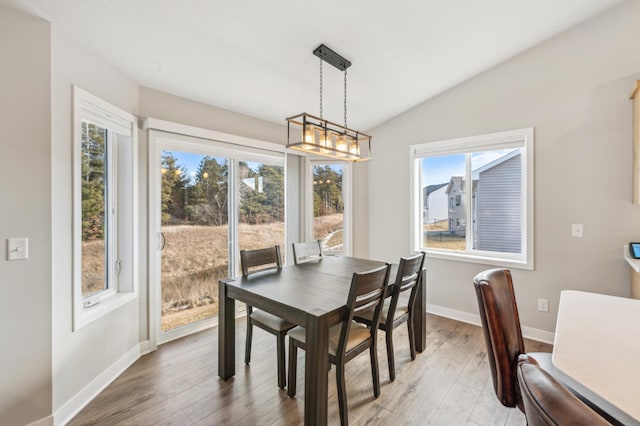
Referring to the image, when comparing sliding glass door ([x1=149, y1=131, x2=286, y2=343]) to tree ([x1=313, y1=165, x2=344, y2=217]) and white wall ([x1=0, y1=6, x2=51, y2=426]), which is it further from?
white wall ([x1=0, y1=6, x2=51, y2=426])

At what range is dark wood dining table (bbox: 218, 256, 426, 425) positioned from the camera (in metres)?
1.58

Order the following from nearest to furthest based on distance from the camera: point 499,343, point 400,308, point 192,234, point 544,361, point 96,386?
1. point 499,343
2. point 544,361
3. point 96,386
4. point 400,308
5. point 192,234

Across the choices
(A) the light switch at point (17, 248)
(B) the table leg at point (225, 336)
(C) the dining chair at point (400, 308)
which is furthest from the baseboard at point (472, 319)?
(A) the light switch at point (17, 248)

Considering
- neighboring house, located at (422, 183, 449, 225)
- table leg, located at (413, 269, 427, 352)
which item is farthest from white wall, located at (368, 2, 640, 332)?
table leg, located at (413, 269, 427, 352)

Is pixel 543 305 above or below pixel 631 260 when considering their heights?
below

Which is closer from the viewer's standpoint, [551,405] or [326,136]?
[551,405]

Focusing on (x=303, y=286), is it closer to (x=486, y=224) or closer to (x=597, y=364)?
(x=597, y=364)

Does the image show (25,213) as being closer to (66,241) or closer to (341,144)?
(66,241)

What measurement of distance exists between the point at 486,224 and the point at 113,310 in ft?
12.7

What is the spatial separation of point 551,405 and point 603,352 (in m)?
0.73

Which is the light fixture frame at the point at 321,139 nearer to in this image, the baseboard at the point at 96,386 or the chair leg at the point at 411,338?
the chair leg at the point at 411,338

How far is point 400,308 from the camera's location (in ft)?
8.13

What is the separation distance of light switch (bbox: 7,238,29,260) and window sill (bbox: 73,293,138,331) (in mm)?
490

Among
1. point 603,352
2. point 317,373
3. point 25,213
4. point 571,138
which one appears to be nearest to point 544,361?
point 603,352
